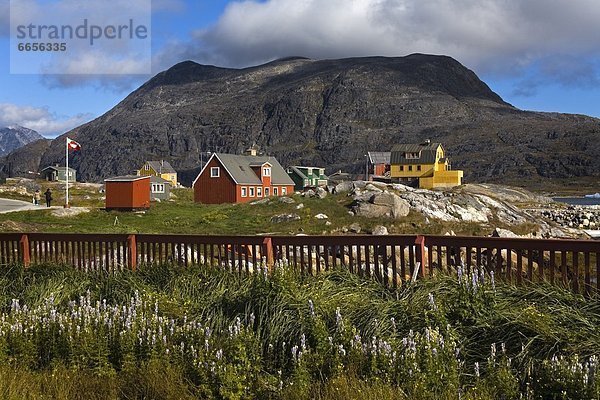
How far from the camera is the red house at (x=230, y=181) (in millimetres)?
54000

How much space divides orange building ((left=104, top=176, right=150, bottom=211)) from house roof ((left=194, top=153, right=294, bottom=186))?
13979 millimetres

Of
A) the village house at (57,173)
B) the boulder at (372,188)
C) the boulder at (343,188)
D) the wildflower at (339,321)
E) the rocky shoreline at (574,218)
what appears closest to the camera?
the wildflower at (339,321)

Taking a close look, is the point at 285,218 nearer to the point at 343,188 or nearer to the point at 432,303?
the point at 343,188

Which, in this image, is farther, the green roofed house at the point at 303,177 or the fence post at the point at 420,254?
the green roofed house at the point at 303,177

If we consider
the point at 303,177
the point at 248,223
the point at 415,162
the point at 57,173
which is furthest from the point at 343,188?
the point at 57,173

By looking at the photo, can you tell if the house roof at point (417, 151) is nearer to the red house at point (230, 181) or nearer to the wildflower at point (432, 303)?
the red house at point (230, 181)

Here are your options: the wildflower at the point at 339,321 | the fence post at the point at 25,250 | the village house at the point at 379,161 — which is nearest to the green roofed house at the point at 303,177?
the village house at the point at 379,161

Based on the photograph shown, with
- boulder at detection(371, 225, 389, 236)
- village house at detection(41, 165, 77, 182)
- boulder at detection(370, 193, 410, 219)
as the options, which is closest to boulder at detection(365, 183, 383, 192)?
boulder at detection(370, 193, 410, 219)

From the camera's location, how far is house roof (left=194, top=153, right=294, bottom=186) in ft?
179

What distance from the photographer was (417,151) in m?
73.6

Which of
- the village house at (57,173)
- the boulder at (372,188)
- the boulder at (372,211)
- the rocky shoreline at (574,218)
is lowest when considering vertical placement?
the rocky shoreline at (574,218)

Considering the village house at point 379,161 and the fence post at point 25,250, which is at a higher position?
the village house at point 379,161

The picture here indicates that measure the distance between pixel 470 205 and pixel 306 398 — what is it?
1232 inches

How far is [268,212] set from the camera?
33500mm
